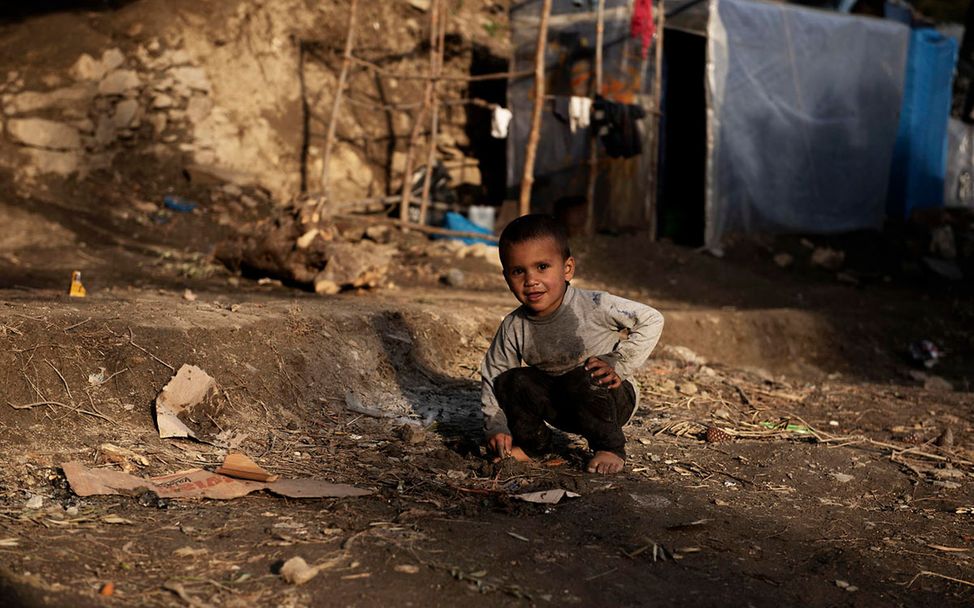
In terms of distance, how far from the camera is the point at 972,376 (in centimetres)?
755

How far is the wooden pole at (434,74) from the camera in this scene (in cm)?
1003

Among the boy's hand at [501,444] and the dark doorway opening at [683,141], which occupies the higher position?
the dark doorway opening at [683,141]

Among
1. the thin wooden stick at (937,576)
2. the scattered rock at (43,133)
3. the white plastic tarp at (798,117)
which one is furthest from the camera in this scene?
the white plastic tarp at (798,117)

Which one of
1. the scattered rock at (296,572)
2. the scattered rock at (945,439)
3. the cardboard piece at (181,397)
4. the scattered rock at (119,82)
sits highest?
the scattered rock at (119,82)

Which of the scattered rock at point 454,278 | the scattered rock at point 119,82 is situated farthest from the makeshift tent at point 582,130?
the scattered rock at point 119,82

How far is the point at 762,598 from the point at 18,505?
6.77ft

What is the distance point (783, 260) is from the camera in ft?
34.7

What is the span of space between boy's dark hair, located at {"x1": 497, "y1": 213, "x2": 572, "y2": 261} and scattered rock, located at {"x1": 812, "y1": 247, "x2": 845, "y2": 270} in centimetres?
812

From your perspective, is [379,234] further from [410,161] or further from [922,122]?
[922,122]

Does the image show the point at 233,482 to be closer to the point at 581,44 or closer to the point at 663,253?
the point at 663,253

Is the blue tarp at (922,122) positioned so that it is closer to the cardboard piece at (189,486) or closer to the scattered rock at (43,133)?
the scattered rock at (43,133)

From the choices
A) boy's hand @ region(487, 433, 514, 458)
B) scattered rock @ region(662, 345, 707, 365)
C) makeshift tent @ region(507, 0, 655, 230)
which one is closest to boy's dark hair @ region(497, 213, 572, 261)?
boy's hand @ region(487, 433, 514, 458)

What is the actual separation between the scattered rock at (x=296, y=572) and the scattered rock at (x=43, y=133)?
7495mm

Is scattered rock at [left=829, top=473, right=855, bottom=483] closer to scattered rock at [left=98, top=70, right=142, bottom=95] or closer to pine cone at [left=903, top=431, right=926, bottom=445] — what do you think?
pine cone at [left=903, top=431, right=926, bottom=445]
